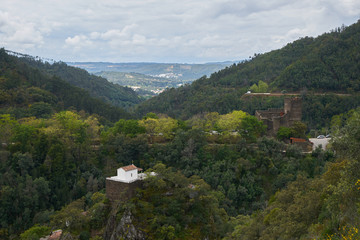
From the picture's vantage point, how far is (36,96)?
53281 mm

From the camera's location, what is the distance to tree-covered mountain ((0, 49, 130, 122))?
48438 mm

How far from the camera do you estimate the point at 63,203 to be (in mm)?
29266

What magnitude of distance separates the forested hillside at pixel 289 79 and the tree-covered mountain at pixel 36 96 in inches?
654

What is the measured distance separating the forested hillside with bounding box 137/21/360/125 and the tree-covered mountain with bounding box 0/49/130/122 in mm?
16599

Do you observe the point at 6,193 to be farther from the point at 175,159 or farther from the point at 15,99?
the point at 15,99

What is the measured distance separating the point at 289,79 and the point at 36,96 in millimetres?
47086

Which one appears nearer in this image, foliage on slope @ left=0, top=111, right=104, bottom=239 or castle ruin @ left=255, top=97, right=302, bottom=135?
foliage on slope @ left=0, top=111, right=104, bottom=239

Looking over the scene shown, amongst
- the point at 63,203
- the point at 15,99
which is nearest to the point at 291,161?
the point at 63,203

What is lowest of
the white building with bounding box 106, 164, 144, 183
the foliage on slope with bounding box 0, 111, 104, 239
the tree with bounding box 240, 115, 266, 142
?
the foliage on slope with bounding box 0, 111, 104, 239

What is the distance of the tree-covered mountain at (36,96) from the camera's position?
1907 inches

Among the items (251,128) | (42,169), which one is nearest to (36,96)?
(42,169)

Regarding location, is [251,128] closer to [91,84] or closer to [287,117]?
[287,117]

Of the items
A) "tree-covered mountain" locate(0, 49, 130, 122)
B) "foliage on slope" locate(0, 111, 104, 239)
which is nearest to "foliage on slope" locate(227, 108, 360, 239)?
"foliage on slope" locate(0, 111, 104, 239)

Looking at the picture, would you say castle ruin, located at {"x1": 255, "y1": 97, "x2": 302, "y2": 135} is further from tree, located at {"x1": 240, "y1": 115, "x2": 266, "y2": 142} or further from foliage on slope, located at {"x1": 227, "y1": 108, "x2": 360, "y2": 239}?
foliage on slope, located at {"x1": 227, "y1": 108, "x2": 360, "y2": 239}
